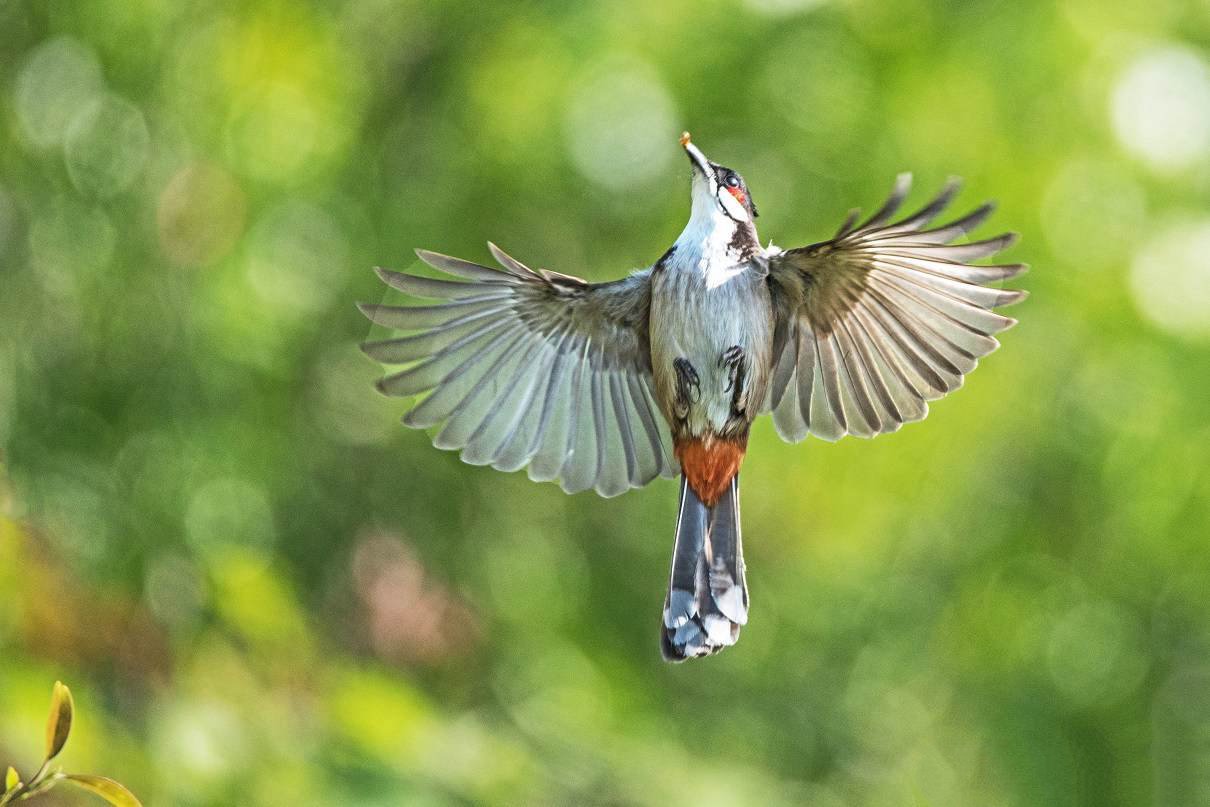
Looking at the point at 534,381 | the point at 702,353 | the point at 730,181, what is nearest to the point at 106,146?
the point at 534,381

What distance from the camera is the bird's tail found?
229cm

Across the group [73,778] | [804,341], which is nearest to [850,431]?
[804,341]

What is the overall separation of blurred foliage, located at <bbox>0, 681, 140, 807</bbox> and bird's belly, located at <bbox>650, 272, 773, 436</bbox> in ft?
4.42

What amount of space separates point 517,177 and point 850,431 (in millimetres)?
3328

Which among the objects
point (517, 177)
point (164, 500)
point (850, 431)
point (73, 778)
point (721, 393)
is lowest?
point (73, 778)

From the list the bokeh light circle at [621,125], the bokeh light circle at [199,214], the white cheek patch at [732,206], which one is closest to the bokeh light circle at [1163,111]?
the bokeh light circle at [621,125]

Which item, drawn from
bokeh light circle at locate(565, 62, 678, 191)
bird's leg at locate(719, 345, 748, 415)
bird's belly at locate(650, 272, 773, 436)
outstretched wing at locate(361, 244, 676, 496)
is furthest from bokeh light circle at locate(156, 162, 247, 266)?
bird's leg at locate(719, 345, 748, 415)

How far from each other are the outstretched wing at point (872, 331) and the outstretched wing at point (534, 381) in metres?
0.29

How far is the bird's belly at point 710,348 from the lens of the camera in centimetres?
246

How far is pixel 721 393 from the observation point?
250cm

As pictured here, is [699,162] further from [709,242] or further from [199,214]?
[199,214]

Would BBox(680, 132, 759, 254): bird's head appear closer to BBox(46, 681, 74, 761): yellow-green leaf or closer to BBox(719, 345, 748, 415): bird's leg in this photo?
BBox(719, 345, 748, 415): bird's leg

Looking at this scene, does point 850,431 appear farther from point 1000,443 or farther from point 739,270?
point 1000,443

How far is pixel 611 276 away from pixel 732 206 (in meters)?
3.23
